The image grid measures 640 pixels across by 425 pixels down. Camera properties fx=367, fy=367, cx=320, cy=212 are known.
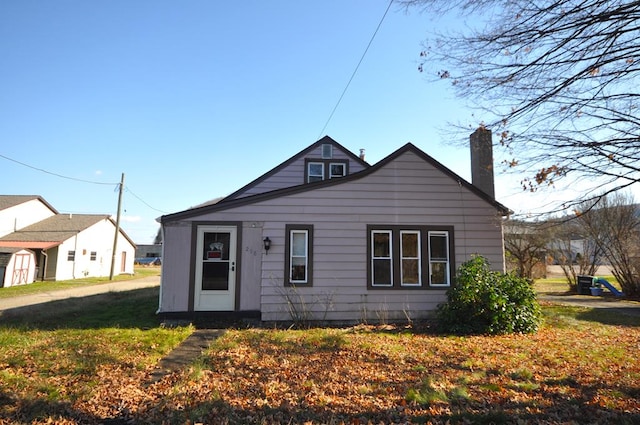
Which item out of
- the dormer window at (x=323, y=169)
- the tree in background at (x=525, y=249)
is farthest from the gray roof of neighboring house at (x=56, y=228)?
the tree in background at (x=525, y=249)

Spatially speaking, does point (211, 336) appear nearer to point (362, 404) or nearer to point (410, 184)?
point (362, 404)

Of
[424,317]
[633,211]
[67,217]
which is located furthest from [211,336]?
[67,217]

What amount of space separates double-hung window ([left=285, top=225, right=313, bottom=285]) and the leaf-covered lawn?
63.8 inches

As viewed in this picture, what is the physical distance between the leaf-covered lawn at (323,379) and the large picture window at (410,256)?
6.06 feet

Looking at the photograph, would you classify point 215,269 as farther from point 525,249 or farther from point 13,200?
point 13,200

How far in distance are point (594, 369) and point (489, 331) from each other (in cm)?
250

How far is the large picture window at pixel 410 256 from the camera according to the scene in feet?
31.1

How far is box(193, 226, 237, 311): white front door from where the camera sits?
9172 millimetres

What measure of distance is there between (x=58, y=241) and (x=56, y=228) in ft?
11.6

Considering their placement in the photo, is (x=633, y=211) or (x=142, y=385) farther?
(x=633, y=211)

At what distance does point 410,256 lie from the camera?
31.5 feet

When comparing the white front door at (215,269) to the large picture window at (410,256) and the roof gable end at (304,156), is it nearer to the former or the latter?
the large picture window at (410,256)

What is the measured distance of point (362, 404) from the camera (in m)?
4.36

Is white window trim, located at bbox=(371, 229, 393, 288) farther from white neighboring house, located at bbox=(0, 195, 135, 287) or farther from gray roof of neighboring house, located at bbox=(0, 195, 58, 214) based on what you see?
gray roof of neighboring house, located at bbox=(0, 195, 58, 214)
